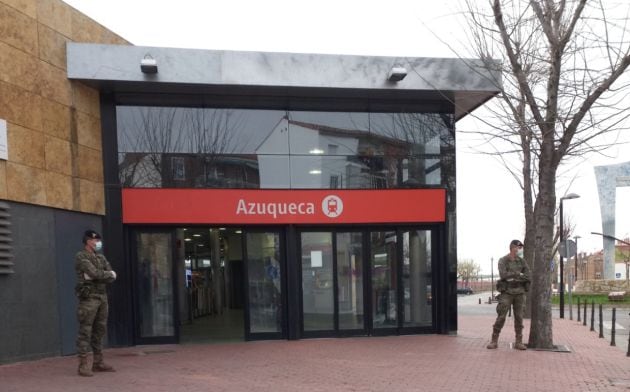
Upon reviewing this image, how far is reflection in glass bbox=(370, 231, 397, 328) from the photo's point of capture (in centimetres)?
1084

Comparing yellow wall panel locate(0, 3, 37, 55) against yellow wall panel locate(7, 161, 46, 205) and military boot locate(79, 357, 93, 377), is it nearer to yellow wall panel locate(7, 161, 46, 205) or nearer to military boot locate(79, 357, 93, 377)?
yellow wall panel locate(7, 161, 46, 205)

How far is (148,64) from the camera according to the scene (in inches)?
357

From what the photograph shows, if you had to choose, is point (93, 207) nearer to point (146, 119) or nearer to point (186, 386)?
point (146, 119)

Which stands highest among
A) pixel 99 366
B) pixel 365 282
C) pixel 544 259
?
pixel 544 259

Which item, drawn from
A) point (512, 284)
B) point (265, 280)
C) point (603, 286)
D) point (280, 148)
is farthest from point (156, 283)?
point (603, 286)

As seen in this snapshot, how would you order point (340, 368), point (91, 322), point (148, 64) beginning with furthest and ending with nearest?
point (148, 64) < point (340, 368) < point (91, 322)

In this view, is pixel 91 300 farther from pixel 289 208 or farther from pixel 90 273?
pixel 289 208

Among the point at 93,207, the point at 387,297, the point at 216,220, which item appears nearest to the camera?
the point at 93,207

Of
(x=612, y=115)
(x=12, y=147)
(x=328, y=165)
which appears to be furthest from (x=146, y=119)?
(x=612, y=115)

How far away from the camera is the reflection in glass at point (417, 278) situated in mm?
10930

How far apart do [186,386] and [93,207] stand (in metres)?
4.30

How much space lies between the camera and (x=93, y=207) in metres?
9.50

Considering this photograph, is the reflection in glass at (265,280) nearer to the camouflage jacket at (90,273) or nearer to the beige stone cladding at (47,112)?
the beige stone cladding at (47,112)

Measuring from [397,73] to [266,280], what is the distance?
4604mm
